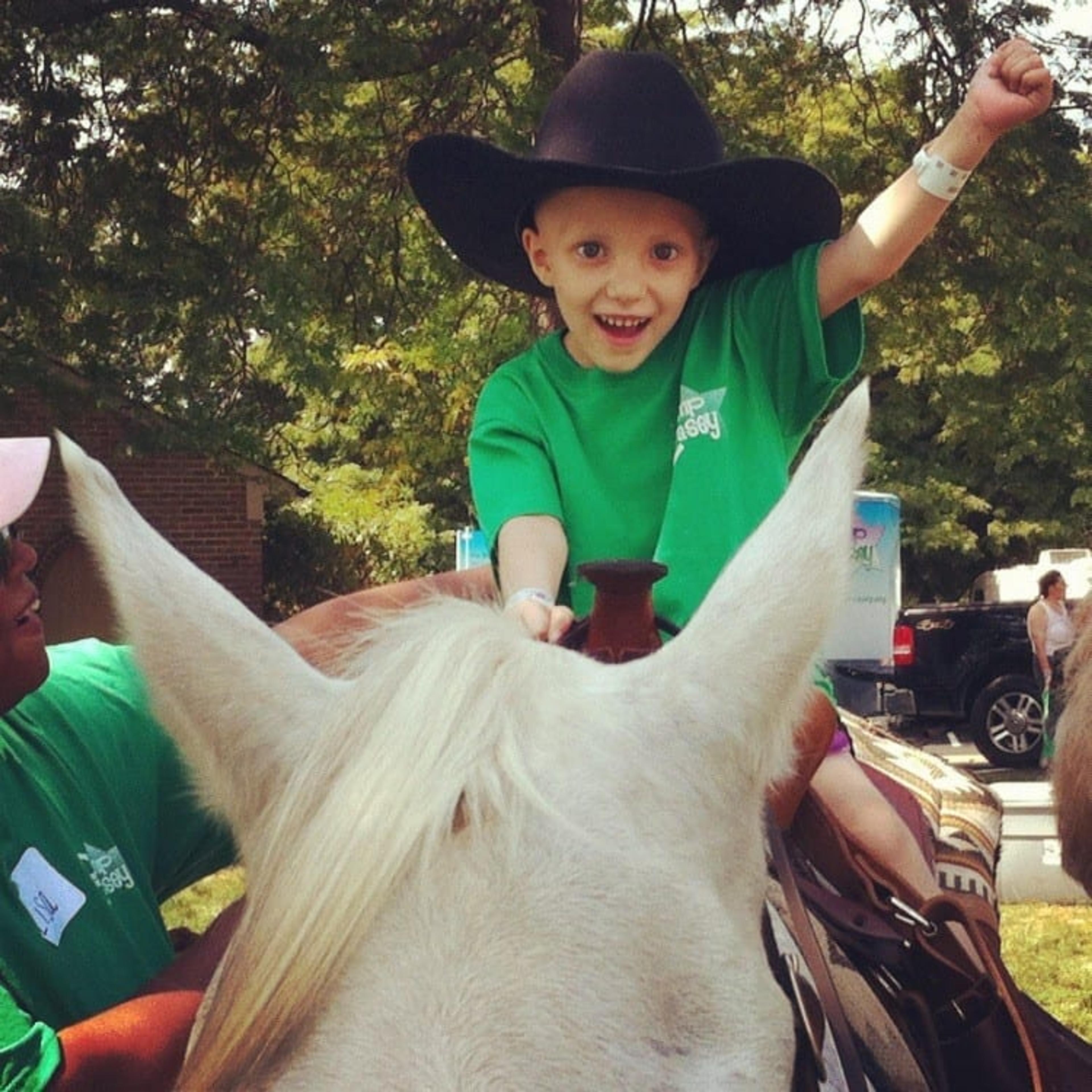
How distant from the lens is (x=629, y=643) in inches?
79.3

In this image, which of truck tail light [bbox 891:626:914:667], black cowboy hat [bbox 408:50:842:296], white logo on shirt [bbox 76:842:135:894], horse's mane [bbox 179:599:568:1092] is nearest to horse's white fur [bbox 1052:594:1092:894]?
black cowboy hat [bbox 408:50:842:296]

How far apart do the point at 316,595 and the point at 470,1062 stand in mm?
23545

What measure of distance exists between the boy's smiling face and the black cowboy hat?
0.03 meters

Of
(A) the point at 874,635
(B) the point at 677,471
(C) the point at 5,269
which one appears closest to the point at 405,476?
(A) the point at 874,635

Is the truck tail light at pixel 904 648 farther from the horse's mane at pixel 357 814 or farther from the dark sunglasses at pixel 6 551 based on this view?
the horse's mane at pixel 357 814

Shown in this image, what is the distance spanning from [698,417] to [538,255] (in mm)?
462

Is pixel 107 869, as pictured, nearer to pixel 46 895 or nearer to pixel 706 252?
pixel 46 895

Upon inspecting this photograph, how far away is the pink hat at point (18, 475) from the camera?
2.50 meters

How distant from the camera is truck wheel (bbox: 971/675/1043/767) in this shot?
57.0ft

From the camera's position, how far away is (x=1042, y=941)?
322 inches

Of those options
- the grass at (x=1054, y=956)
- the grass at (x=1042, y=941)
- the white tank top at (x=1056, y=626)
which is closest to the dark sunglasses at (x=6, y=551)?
the grass at (x=1042, y=941)

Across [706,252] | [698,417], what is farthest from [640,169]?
[698,417]

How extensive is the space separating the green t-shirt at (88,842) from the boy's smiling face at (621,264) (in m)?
0.96

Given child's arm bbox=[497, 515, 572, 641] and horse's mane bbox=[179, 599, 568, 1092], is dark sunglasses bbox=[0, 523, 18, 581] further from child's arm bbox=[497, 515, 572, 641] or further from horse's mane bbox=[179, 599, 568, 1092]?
horse's mane bbox=[179, 599, 568, 1092]
